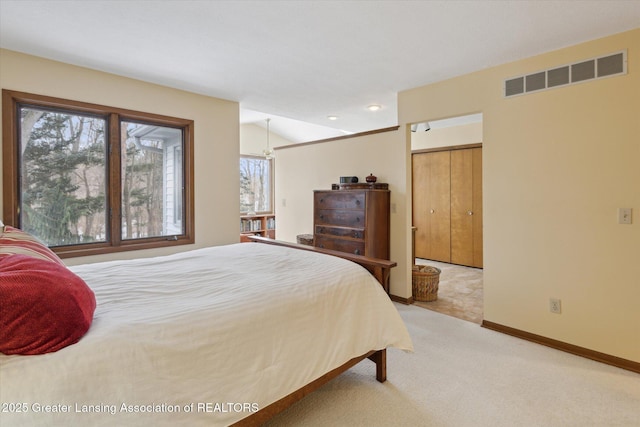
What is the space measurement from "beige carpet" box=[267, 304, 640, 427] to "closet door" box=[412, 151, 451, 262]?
10.6ft

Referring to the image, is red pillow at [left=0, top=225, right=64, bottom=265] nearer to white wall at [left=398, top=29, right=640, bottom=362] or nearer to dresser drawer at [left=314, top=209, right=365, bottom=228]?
dresser drawer at [left=314, top=209, right=365, bottom=228]

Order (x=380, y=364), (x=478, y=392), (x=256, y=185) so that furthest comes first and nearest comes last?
(x=256, y=185) < (x=380, y=364) < (x=478, y=392)

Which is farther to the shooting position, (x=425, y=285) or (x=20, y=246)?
(x=425, y=285)

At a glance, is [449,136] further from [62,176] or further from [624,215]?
[62,176]

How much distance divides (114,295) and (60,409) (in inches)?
26.0

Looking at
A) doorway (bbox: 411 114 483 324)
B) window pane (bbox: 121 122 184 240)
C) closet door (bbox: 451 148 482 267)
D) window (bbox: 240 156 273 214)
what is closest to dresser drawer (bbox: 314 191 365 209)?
doorway (bbox: 411 114 483 324)

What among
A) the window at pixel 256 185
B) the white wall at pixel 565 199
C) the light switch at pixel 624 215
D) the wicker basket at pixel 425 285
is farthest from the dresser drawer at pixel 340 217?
the window at pixel 256 185

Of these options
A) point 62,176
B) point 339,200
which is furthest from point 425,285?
point 62,176

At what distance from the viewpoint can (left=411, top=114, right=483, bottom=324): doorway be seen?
5.33 meters

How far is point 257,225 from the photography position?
7.31m

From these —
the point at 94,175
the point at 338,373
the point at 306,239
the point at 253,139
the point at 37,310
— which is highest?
the point at 253,139

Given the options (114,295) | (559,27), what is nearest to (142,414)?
(114,295)

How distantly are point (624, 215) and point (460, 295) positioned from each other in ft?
6.71

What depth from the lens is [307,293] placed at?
65.9 inches
